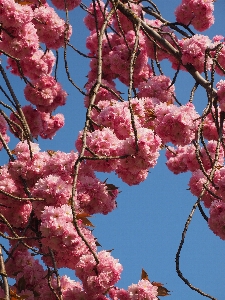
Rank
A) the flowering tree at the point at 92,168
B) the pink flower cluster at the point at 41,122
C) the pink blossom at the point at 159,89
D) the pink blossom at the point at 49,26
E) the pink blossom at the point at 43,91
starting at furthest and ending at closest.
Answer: the pink flower cluster at the point at 41,122
the pink blossom at the point at 43,91
the pink blossom at the point at 49,26
the pink blossom at the point at 159,89
the flowering tree at the point at 92,168

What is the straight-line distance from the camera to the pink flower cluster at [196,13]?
12.6 feet

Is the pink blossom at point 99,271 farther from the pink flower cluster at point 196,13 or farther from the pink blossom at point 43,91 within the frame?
the pink flower cluster at point 196,13

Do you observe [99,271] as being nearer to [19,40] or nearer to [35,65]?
[19,40]

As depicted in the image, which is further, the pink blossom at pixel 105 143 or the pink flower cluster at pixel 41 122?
the pink flower cluster at pixel 41 122


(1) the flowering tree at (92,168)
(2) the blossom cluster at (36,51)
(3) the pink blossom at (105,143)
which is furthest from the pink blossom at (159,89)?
(3) the pink blossom at (105,143)

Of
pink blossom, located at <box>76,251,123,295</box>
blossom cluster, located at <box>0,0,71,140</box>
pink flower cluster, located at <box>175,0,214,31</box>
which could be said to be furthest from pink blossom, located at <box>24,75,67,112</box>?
pink blossom, located at <box>76,251,123,295</box>

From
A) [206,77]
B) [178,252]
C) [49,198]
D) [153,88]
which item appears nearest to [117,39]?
[153,88]

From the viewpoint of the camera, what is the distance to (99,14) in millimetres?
4457

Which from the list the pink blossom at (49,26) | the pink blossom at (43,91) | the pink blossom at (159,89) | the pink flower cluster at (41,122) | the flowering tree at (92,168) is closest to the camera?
the flowering tree at (92,168)

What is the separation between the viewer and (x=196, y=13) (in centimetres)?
388

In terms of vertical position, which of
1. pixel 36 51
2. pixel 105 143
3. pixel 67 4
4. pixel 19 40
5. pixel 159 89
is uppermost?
pixel 67 4

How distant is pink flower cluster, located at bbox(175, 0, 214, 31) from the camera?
151 inches

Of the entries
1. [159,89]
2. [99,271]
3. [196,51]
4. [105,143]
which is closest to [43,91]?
[159,89]

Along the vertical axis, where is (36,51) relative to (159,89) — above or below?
above
